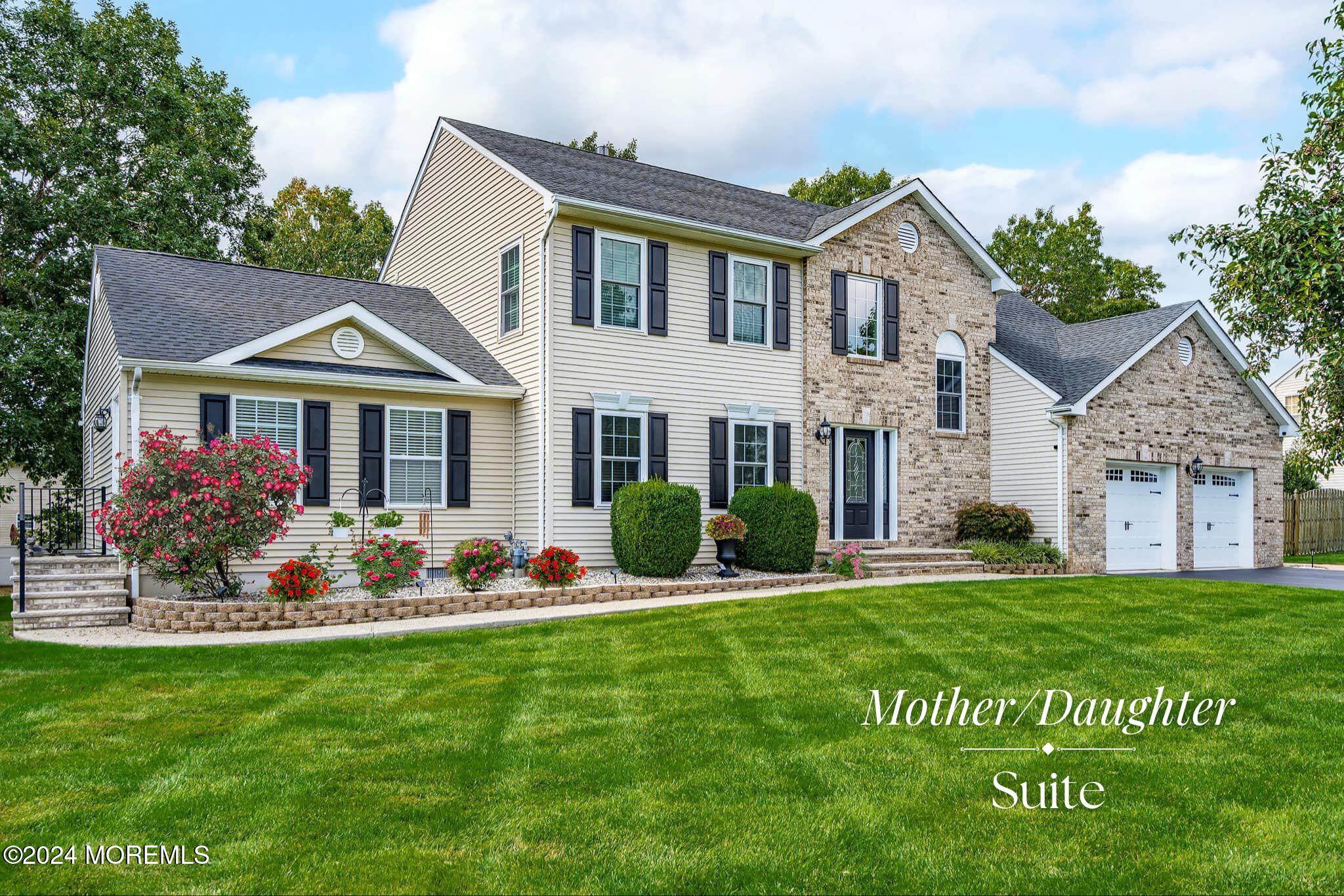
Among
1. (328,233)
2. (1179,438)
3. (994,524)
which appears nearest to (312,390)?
(994,524)

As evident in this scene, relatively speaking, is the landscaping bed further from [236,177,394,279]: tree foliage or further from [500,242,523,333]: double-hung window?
[236,177,394,279]: tree foliage

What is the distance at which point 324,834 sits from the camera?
14.7 ft

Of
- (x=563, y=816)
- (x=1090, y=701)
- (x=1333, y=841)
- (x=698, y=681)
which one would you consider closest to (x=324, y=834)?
(x=563, y=816)

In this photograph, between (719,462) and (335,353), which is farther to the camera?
(719,462)

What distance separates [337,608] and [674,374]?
6.97 metres

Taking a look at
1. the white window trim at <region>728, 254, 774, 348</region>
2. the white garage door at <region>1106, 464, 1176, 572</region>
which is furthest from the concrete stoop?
the white garage door at <region>1106, 464, 1176, 572</region>

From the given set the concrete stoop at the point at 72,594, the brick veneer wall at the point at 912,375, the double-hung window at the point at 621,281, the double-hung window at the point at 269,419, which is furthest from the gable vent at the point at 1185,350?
the concrete stoop at the point at 72,594

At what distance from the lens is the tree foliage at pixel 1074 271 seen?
36.9 m

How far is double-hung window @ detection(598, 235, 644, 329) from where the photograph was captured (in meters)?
15.5

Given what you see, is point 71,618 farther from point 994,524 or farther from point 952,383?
point 952,383

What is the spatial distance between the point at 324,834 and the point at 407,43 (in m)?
14.6

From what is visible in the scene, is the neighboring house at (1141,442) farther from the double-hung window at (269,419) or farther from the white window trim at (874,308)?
the double-hung window at (269,419)

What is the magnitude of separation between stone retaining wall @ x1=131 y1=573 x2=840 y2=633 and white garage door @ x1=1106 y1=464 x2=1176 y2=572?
10.8 meters

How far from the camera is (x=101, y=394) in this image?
619 inches
